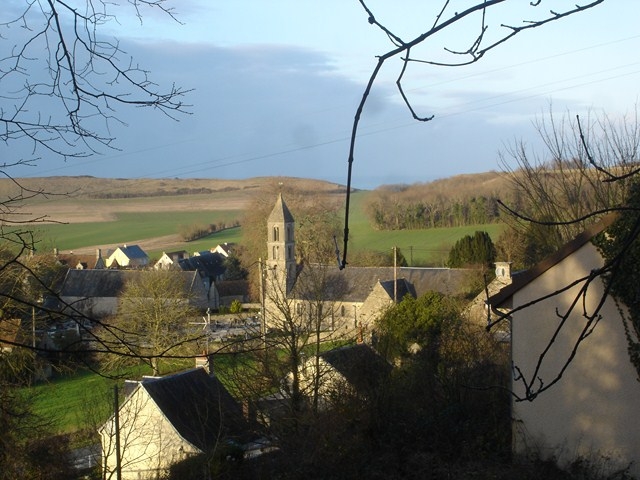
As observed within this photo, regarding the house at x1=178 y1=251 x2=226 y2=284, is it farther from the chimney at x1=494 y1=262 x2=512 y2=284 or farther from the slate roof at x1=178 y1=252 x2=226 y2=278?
the chimney at x1=494 y1=262 x2=512 y2=284

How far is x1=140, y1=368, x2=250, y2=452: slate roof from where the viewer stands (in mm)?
13922

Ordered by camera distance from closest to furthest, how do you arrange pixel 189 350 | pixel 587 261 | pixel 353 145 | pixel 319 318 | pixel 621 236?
pixel 353 145 < pixel 621 236 < pixel 587 261 < pixel 319 318 < pixel 189 350

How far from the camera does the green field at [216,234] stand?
4488 centimetres

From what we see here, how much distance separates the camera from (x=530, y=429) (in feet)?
34.2

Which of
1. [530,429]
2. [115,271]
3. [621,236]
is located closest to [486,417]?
[530,429]

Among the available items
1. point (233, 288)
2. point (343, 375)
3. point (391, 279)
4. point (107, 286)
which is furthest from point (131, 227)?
point (343, 375)

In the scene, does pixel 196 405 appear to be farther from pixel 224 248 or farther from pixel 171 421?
pixel 224 248

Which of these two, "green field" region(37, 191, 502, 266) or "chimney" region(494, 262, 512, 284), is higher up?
"green field" region(37, 191, 502, 266)

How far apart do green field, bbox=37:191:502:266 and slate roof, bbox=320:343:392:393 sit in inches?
816

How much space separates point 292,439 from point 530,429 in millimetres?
3681

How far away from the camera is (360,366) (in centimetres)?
1409

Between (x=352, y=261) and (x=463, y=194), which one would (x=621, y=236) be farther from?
(x=352, y=261)

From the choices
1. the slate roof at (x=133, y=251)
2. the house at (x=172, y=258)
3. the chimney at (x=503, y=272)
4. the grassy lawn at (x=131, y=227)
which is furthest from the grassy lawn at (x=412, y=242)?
the slate roof at (x=133, y=251)

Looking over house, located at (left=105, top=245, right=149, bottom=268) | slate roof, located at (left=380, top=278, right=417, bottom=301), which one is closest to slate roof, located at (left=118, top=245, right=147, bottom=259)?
house, located at (left=105, top=245, right=149, bottom=268)
